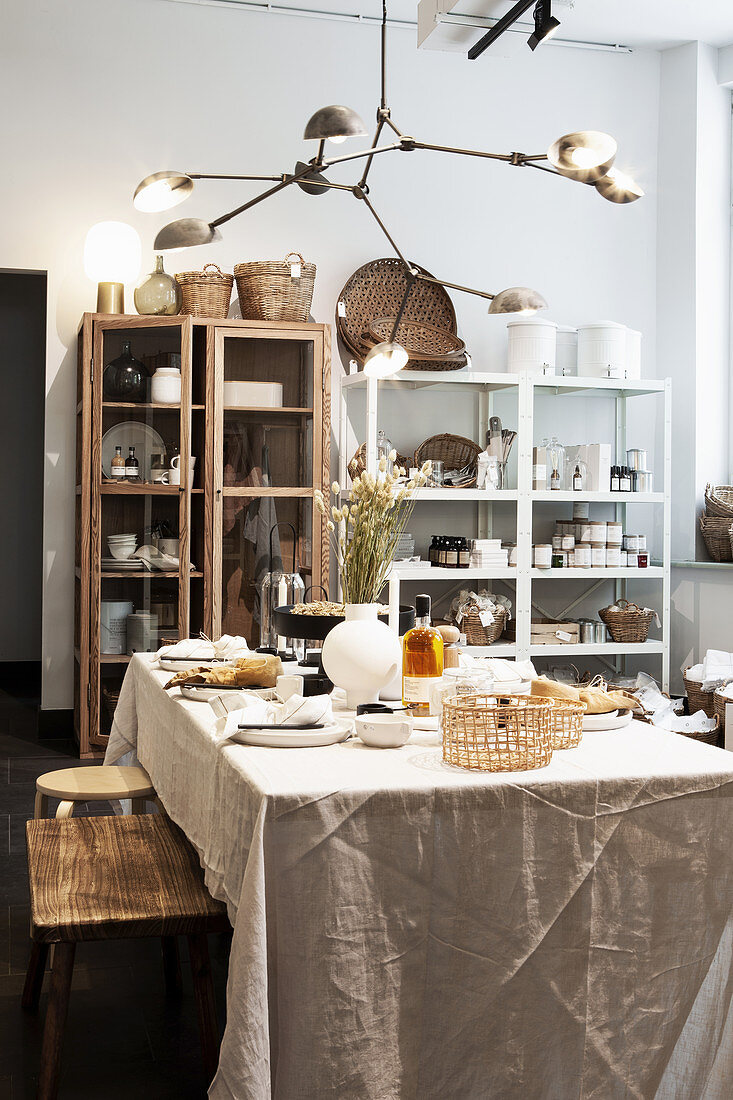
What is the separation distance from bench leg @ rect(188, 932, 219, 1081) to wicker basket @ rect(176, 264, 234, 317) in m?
3.32

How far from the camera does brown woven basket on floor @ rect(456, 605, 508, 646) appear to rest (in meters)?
5.01

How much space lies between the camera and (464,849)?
67.9 inches

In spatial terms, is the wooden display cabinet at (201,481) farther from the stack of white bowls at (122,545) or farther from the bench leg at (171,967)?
the bench leg at (171,967)

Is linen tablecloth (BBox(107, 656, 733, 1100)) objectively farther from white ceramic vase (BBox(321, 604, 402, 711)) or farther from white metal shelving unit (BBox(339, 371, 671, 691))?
white metal shelving unit (BBox(339, 371, 671, 691))

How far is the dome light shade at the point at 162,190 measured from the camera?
8.21ft

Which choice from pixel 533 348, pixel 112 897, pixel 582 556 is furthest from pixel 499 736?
pixel 533 348

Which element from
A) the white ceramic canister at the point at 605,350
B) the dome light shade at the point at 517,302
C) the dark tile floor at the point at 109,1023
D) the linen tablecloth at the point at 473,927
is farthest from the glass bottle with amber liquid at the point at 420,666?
the white ceramic canister at the point at 605,350

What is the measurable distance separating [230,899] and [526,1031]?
529 millimetres

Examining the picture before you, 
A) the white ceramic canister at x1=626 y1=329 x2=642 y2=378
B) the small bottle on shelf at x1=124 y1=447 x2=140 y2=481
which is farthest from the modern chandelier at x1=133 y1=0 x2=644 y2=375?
the white ceramic canister at x1=626 y1=329 x2=642 y2=378

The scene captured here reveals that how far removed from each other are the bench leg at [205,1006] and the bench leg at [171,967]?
0.54m

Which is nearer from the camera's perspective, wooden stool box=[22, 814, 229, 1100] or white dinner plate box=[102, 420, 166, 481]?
wooden stool box=[22, 814, 229, 1100]

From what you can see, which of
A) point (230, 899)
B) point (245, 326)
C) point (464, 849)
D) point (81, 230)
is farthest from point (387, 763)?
point (81, 230)

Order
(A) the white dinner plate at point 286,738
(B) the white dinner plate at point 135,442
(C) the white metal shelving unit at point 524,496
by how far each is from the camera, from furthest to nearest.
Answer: (C) the white metal shelving unit at point 524,496
(B) the white dinner plate at point 135,442
(A) the white dinner plate at point 286,738

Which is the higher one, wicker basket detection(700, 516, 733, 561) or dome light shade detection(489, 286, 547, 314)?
dome light shade detection(489, 286, 547, 314)
